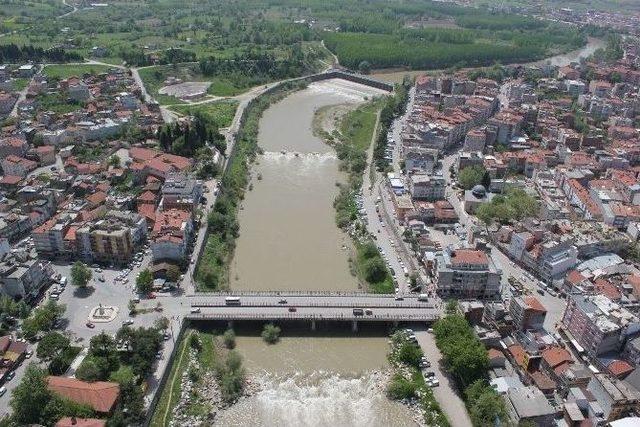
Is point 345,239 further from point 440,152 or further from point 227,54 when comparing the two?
point 227,54

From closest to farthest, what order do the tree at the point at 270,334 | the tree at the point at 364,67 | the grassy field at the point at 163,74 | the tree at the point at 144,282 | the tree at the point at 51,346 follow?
the tree at the point at 51,346
the tree at the point at 270,334
the tree at the point at 144,282
the grassy field at the point at 163,74
the tree at the point at 364,67

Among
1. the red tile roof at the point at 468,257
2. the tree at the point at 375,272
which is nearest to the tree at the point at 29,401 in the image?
the tree at the point at 375,272

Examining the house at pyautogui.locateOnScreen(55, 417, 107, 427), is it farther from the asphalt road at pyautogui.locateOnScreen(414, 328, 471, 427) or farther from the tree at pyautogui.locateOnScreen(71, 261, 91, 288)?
the asphalt road at pyautogui.locateOnScreen(414, 328, 471, 427)

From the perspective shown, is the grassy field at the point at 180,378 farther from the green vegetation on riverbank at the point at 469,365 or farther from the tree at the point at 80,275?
the green vegetation on riverbank at the point at 469,365

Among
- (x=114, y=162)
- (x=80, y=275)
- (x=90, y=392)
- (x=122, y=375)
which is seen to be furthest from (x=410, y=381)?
(x=114, y=162)

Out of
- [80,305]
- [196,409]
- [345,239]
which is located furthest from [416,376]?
[80,305]

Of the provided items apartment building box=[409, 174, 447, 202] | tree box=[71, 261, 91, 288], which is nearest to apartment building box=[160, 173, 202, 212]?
tree box=[71, 261, 91, 288]
